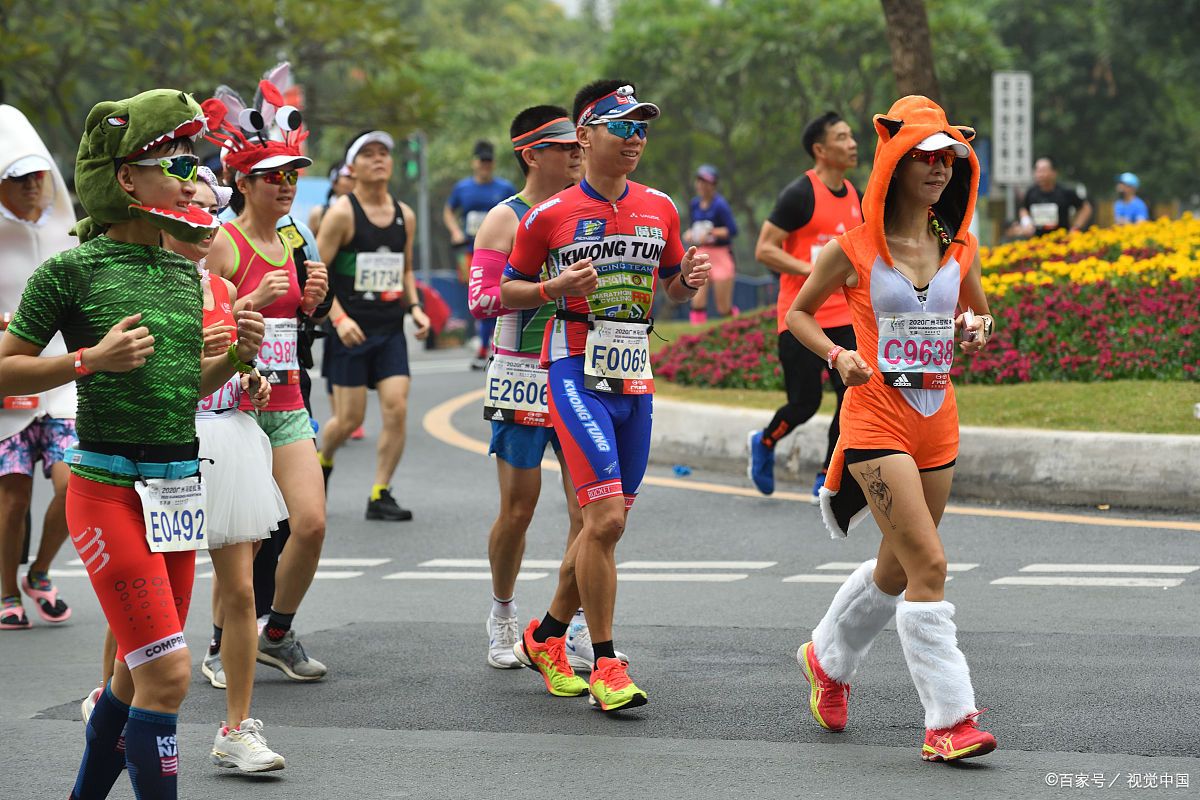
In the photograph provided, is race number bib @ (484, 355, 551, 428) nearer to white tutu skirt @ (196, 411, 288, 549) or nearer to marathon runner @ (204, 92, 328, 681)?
marathon runner @ (204, 92, 328, 681)

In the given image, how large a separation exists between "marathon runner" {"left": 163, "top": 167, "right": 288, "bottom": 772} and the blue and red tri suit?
114 centimetres

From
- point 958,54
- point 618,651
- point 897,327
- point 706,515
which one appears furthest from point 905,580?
point 958,54

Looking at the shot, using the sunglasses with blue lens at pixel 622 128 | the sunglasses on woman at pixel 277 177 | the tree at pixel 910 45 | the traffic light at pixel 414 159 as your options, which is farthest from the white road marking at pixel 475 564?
the traffic light at pixel 414 159

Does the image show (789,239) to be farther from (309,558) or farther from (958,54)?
(958,54)

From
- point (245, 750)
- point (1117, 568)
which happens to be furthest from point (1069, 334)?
point (245, 750)

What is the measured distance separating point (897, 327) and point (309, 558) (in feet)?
7.76

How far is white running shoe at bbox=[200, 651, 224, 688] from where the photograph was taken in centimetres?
677

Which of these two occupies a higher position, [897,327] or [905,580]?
[897,327]

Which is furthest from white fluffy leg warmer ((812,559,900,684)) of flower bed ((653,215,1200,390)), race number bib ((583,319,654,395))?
flower bed ((653,215,1200,390))

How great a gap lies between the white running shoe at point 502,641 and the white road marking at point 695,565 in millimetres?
2030

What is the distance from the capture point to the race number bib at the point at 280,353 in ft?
22.2

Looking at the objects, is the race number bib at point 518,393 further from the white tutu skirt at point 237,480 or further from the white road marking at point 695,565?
the white road marking at point 695,565

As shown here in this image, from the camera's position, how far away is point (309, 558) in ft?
22.0

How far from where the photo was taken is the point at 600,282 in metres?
6.45
